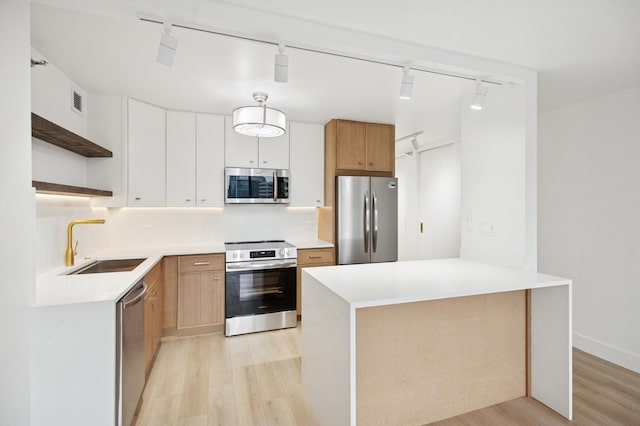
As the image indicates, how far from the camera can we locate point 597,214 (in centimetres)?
295

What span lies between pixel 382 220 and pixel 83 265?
3.03m

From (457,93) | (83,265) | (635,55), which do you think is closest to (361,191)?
(457,93)

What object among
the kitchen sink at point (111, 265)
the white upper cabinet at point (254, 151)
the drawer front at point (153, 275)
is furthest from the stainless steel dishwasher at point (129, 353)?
the white upper cabinet at point (254, 151)

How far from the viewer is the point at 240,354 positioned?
9.64ft

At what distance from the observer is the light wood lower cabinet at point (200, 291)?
3227 millimetres

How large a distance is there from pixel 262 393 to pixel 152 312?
3.86 feet

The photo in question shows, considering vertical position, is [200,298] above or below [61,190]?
below

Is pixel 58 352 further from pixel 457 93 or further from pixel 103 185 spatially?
pixel 457 93

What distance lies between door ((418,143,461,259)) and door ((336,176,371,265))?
5.66 ft

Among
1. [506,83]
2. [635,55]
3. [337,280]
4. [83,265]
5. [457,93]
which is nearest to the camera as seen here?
[337,280]

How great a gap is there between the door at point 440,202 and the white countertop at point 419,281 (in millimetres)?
2444

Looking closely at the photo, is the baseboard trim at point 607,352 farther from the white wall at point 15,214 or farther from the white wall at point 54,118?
the white wall at point 54,118

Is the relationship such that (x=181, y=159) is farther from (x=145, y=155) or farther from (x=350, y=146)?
(x=350, y=146)

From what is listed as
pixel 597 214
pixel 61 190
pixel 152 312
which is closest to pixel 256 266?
pixel 152 312
